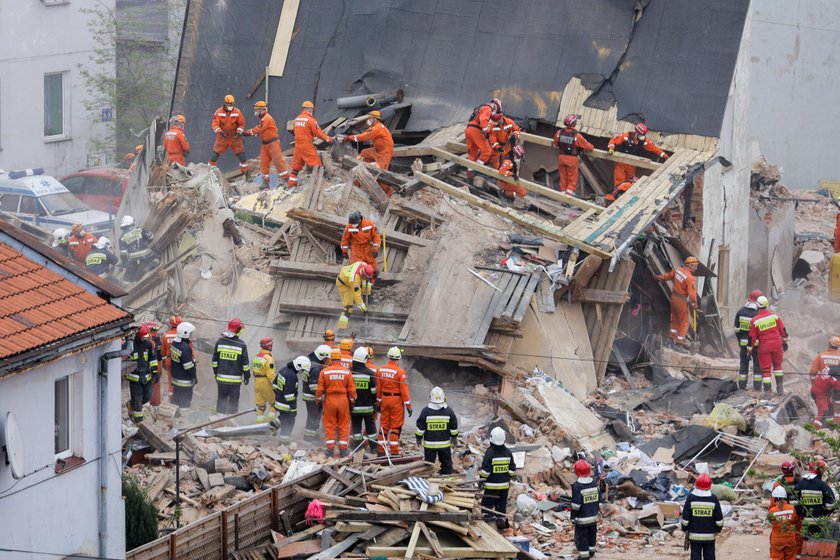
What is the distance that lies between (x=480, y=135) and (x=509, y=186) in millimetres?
1003

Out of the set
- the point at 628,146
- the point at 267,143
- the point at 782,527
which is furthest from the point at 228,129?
the point at 782,527

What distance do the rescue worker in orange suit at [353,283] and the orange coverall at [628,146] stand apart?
584 centimetres

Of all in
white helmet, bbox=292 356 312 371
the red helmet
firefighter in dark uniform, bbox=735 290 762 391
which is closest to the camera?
the red helmet

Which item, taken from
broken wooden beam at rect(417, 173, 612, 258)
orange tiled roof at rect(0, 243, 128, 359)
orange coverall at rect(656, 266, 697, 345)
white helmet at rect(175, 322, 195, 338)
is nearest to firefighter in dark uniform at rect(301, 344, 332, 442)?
white helmet at rect(175, 322, 195, 338)

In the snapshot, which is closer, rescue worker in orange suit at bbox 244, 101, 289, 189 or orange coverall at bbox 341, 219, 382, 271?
orange coverall at bbox 341, 219, 382, 271

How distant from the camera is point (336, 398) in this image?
17625mm

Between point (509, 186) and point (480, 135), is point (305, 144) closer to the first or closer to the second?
point (480, 135)

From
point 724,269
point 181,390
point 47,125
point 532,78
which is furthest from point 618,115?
point 47,125

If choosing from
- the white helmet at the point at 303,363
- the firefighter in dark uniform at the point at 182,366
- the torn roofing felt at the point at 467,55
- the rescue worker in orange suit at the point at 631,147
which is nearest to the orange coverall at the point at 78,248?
the firefighter in dark uniform at the point at 182,366

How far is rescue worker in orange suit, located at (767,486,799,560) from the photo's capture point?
15.2 meters

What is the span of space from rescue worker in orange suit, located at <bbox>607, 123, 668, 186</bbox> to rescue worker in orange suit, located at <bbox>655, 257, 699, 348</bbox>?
1.86 metres

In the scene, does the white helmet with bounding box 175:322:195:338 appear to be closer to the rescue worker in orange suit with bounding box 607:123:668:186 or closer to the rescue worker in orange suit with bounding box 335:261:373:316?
the rescue worker in orange suit with bounding box 335:261:373:316

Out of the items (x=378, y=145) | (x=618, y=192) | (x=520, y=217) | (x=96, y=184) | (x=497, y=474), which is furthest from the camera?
(x=96, y=184)

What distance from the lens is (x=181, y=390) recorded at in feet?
62.9
